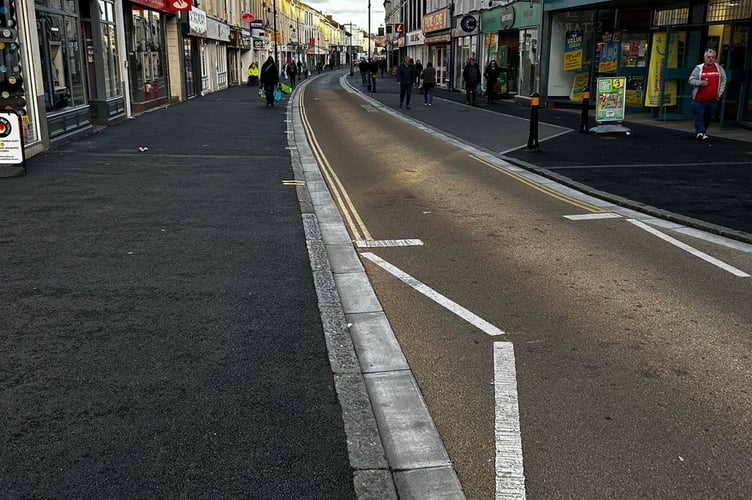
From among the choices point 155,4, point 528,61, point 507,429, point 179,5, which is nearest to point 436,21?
point 528,61

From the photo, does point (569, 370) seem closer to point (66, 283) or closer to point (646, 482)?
point (646, 482)

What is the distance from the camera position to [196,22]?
33562 millimetres

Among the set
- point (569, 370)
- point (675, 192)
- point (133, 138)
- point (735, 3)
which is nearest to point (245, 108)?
point (133, 138)

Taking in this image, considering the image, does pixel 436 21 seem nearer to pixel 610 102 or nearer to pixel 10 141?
pixel 610 102

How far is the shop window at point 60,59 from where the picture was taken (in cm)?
1572

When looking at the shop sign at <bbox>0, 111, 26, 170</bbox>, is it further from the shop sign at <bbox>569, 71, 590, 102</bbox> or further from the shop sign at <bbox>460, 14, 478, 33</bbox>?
the shop sign at <bbox>460, 14, 478, 33</bbox>

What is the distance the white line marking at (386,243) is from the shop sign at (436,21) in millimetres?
36609

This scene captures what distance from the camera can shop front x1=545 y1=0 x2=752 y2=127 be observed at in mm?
18453

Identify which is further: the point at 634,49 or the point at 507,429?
the point at 634,49

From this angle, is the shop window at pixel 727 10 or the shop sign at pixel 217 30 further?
the shop sign at pixel 217 30

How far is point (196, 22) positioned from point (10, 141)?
2403 cm

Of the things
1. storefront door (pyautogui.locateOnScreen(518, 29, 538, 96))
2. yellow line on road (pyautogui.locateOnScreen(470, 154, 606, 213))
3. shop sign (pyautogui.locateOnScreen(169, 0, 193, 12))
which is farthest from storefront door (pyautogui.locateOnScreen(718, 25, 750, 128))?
shop sign (pyautogui.locateOnScreen(169, 0, 193, 12))

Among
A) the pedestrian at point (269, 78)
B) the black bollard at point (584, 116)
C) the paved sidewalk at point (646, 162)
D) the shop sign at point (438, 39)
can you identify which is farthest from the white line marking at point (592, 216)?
the shop sign at point (438, 39)

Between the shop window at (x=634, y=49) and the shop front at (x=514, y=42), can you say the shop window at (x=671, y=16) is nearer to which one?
the shop window at (x=634, y=49)
